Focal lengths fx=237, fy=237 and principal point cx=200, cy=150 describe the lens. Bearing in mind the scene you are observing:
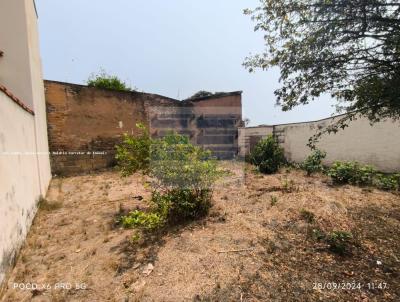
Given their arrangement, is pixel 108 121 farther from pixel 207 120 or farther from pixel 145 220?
pixel 145 220

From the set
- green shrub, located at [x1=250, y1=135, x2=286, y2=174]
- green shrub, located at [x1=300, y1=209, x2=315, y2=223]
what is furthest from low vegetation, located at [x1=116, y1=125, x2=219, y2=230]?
green shrub, located at [x1=250, y1=135, x2=286, y2=174]

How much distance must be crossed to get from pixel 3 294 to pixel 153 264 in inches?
56.5

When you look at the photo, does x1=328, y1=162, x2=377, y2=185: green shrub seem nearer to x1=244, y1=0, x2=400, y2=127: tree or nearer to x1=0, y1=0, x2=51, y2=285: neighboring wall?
x1=244, y1=0, x2=400, y2=127: tree

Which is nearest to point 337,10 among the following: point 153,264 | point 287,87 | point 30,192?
point 287,87

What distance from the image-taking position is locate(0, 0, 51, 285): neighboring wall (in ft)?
8.75

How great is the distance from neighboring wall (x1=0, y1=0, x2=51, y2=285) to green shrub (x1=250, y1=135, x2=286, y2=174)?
653 cm

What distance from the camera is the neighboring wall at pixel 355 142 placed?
7.52m

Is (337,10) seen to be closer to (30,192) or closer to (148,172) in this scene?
(148,172)

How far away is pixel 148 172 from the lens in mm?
4094

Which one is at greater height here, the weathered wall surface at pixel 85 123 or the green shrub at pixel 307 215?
the weathered wall surface at pixel 85 123

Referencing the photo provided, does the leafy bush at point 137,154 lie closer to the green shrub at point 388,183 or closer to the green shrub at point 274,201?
the green shrub at point 274,201

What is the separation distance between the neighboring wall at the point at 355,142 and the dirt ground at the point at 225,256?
350cm

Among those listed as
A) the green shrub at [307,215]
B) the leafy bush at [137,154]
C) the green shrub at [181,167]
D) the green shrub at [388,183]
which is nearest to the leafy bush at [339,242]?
the green shrub at [307,215]

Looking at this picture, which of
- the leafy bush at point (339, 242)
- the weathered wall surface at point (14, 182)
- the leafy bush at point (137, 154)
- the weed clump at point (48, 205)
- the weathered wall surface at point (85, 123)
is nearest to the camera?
the weathered wall surface at point (14, 182)
